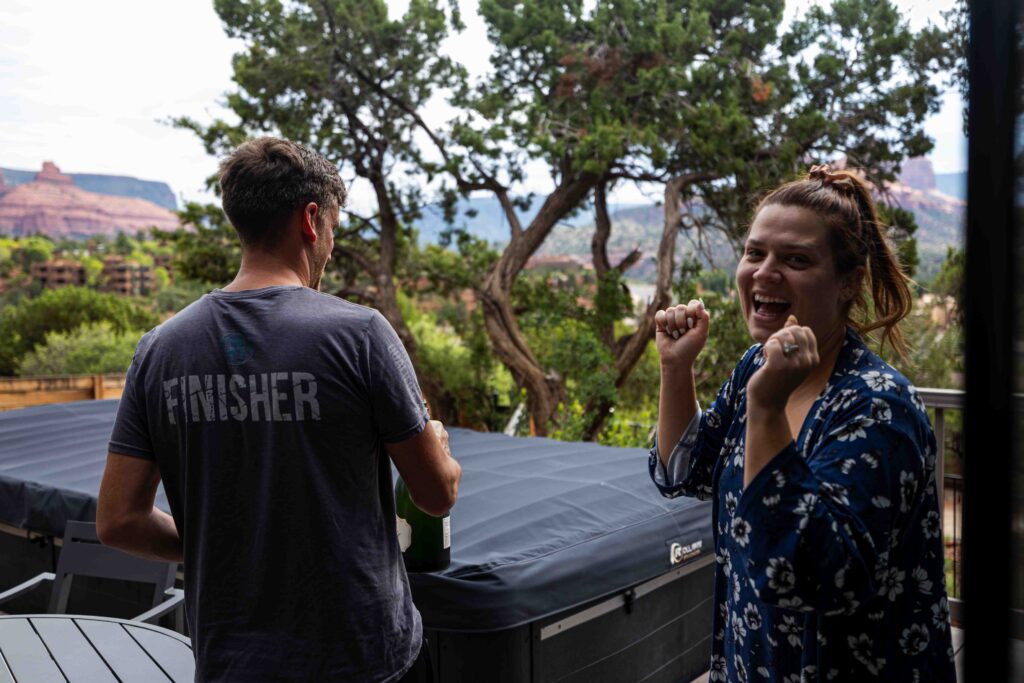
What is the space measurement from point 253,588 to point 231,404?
0.27 meters

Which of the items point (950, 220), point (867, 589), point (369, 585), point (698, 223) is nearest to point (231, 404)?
point (369, 585)

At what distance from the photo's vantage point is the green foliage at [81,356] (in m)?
20.6

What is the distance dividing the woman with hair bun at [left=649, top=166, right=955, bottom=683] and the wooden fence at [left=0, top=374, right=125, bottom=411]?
27.3ft

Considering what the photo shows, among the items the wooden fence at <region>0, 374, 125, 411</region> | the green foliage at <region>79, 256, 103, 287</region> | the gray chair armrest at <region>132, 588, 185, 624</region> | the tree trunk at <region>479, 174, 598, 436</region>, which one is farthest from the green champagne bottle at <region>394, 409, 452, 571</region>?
the green foliage at <region>79, 256, 103, 287</region>

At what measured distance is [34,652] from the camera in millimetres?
1894

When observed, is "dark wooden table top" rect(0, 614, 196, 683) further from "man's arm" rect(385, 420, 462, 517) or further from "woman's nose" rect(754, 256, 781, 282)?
"woman's nose" rect(754, 256, 781, 282)

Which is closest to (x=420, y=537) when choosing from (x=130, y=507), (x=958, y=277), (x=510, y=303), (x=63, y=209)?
(x=130, y=507)

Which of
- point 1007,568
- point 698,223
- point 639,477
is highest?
point 698,223

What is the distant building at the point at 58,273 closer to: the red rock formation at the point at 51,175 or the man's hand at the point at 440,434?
the man's hand at the point at 440,434

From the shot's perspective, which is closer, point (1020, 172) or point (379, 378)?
point (1020, 172)

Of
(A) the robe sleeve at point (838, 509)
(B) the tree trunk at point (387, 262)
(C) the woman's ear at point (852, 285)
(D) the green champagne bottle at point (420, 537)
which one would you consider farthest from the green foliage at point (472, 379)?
(A) the robe sleeve at point (838, 509)

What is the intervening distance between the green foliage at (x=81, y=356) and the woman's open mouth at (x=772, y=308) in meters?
21.4

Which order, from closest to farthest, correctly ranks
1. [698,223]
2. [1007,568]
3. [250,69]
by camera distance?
[1007,568]
[698,223]
[250,69]

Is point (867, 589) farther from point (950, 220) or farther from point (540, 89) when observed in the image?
point (540, 89)
